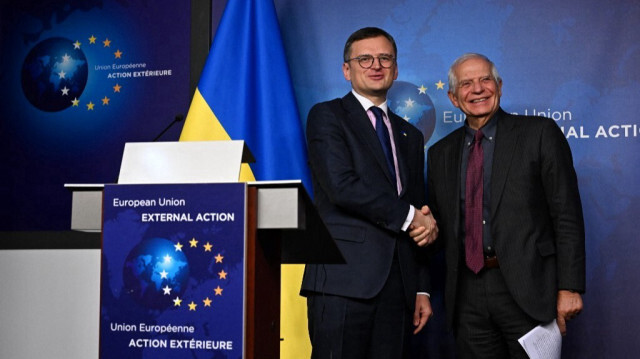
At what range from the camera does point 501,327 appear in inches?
99.7

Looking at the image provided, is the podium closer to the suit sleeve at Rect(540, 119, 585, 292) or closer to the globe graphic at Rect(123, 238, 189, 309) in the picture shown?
the globe graphic at Rect(123, 238, 189, 309)

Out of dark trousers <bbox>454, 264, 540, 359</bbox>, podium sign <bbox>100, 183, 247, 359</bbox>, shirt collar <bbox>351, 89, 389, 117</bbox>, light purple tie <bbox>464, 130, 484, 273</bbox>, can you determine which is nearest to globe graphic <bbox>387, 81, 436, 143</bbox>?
shirt collar <bbox>351, 89, 389, 117</bbox>

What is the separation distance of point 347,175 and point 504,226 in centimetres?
62

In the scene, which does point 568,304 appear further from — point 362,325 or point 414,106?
point 414,106

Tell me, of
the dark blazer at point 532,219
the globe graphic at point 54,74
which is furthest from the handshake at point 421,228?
the globe graphic at point 54,74

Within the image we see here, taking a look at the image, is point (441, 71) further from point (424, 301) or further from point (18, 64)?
point (18, 64)

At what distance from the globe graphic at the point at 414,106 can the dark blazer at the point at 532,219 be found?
31.7 inches

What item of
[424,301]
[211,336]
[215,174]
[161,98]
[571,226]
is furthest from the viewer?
[161,98]

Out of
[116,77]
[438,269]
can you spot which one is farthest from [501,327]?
[116,77]

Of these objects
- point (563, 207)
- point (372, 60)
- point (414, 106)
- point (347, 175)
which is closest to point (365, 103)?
point (372, 60)

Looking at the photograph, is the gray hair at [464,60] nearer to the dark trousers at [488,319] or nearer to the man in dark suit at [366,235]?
the man in dark suit at [366,235]

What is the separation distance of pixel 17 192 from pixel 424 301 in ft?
8.33

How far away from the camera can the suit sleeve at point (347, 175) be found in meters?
2.48

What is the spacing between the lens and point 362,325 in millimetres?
Result: 2500
